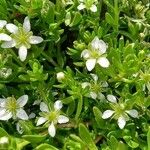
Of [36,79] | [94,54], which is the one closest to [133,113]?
Answer: [94,54]

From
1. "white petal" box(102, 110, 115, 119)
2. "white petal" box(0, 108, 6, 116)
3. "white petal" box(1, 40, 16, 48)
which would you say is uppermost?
"white petal" box(1, 40, 16, 48)

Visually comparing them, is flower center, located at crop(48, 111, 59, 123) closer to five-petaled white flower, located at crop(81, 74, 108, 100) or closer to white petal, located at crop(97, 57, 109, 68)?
five-petaled white flower, located at crop(81, 74, 108, 100)

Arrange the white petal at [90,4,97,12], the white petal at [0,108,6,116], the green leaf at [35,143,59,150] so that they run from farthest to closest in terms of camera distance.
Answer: the white petal at [90,4,97,12]
the white petal at [0,108,6,116]
the green leaf at [35,143,59,150]

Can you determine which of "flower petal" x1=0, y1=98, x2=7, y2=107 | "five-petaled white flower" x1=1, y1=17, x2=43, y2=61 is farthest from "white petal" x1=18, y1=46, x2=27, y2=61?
"flower petal" x1=0, y1=98, x2=7, y2=107

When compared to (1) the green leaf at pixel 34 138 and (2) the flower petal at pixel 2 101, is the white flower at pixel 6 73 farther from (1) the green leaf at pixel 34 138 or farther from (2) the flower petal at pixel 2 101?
(1) the green leaf at pixel 34 138

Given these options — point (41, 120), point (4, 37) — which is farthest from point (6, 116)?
point (4, 37)

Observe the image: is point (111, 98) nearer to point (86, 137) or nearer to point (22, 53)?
point (86, 137)

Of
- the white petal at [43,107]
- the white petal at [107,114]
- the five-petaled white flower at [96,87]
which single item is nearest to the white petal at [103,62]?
the five-petaled white flower at [96,87]
